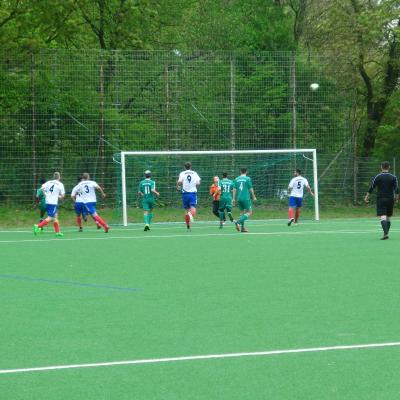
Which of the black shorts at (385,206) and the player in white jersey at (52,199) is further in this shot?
the player in white jersey at (52,199)

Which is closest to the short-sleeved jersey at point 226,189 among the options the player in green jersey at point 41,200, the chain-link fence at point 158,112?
the player in green jersey at point 41,200

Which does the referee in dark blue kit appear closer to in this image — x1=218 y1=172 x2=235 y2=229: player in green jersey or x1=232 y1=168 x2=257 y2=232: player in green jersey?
x1=232 y1=168 x2=257 y2=232: player in green jersey

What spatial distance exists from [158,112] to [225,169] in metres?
3.28

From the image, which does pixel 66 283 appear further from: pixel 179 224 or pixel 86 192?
pixel 179 224

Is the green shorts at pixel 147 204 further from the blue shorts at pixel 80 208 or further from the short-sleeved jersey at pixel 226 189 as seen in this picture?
the short-sleeved jersey at pixel 226 189

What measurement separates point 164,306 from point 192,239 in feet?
38.6

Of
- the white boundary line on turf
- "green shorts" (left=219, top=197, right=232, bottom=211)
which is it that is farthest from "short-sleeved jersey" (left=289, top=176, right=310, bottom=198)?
the white boundary line on turf

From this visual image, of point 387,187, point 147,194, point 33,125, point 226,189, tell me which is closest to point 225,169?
point 226,189

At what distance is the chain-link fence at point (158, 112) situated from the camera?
33469mm

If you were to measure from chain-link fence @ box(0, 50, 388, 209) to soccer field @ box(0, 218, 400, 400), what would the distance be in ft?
48.2

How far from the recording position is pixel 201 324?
31.9 ft

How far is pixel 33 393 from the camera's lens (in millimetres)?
6855

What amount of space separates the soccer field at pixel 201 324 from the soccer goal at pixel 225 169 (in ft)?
45.5

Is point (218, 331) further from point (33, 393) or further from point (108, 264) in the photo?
point (108, 264)
